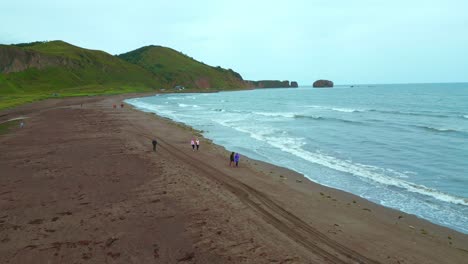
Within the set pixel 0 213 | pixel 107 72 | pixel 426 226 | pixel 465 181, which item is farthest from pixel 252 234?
pixel 107 72

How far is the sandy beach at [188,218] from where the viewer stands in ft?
36.4

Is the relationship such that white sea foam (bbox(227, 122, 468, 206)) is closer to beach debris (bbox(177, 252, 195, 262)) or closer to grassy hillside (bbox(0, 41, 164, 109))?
beach debris (bbox(177, 252, 195, 262))

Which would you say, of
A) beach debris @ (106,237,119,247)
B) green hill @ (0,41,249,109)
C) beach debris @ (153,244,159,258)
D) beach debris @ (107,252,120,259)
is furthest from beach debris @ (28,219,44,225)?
green hill @ (0,41,249,109)

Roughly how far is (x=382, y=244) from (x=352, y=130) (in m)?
35.4

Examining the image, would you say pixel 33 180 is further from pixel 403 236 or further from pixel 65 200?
pixel 403 236

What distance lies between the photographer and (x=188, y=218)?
44.8 feet

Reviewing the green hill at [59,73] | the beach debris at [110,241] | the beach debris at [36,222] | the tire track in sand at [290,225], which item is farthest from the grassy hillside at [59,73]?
the beach debris at [110,241]

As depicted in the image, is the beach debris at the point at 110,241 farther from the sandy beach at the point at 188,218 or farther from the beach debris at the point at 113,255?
the beach debris at the point at 113,255

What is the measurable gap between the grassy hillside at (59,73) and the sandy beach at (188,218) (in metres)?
87.5

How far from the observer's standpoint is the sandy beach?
11.1 metres

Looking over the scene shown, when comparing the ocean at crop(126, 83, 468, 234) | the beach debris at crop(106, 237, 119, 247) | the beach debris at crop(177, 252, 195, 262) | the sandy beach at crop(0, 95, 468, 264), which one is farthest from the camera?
the ocean at crop(126, 83, 468, 234)

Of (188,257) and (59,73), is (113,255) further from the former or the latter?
(59,73)

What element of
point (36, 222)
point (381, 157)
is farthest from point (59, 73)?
point (36, 222)

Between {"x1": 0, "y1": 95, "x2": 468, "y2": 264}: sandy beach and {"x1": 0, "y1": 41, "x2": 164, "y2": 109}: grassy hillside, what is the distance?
8746 centimetres
